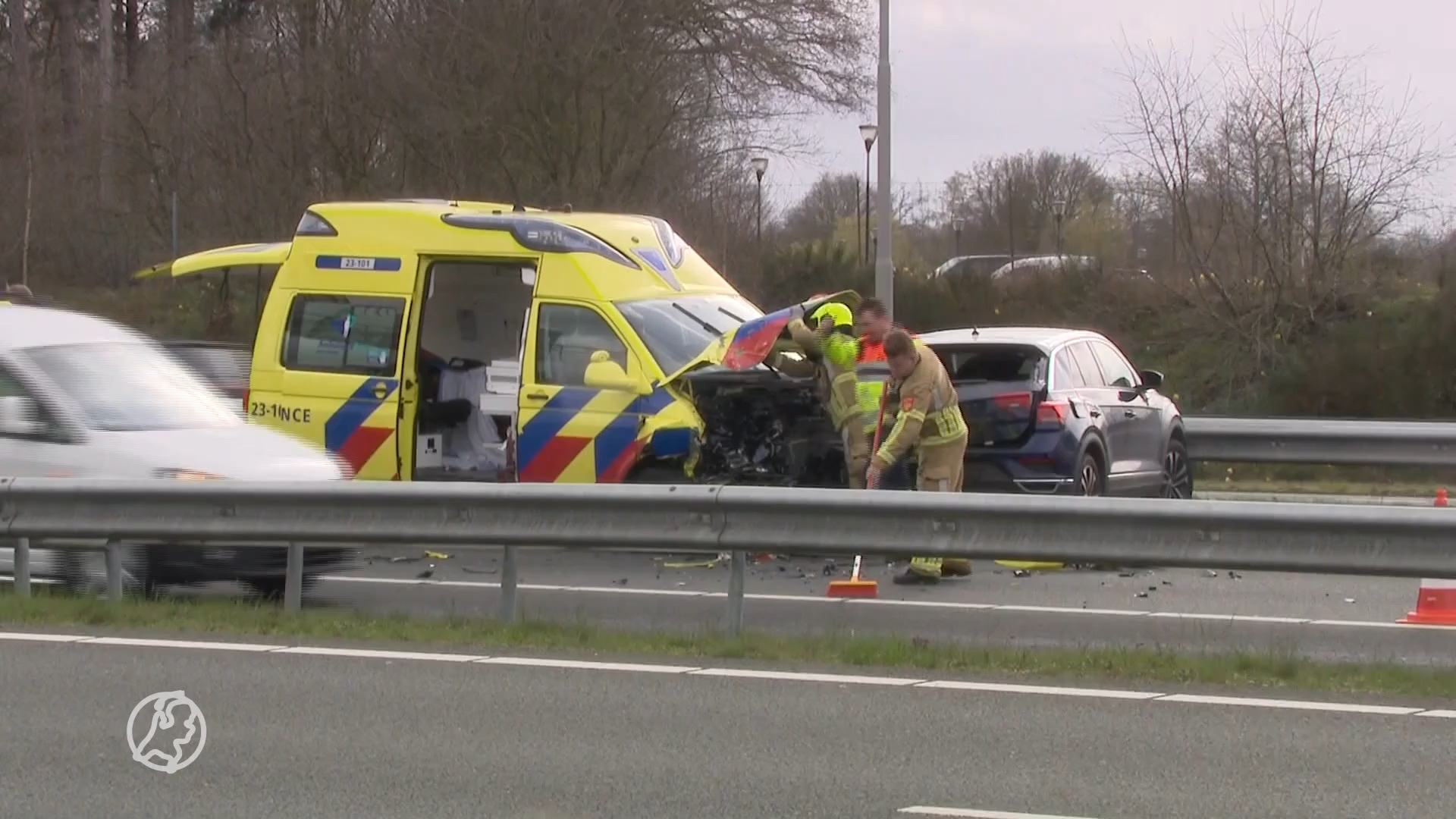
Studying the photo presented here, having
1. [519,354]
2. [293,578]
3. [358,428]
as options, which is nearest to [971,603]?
[293,578]

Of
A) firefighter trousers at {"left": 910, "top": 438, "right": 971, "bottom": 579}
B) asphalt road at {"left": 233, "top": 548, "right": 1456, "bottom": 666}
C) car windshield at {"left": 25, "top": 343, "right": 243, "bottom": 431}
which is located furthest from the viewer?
firefighter trousers at {"left": 910, "top": 438, "right": 971, "bottom": 579}

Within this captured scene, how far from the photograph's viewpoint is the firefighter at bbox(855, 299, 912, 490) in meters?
11.6

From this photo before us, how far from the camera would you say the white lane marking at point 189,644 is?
8.95 meters

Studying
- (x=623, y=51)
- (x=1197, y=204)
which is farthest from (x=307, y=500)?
(x=1197, y=204)

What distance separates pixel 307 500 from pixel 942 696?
3890 mm

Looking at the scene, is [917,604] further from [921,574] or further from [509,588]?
[509,588]

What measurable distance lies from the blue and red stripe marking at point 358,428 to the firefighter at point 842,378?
3.09 meters

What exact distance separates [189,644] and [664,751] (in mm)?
3239

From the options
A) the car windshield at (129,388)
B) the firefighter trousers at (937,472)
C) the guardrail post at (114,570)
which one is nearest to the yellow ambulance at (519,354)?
the firefighter trousers at (937,472)

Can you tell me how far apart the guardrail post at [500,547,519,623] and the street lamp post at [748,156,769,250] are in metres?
19.6

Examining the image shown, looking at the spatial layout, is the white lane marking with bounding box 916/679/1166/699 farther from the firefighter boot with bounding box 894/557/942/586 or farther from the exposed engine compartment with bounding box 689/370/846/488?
the exposed engine compartment with bounding box 689/370/846/488

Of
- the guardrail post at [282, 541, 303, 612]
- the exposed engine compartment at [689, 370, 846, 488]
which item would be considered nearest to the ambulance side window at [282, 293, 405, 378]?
the exposed engine compartment at [689, 370, 846, 488]

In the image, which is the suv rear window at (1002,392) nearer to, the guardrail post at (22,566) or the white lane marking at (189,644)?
the white lane marking at (189,644)

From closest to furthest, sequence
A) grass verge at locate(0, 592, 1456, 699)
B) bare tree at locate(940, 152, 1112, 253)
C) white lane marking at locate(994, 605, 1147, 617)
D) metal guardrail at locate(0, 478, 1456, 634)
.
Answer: grass verge at locate(0, 592, 1456, 699) < metal guardrail at locate(0, 478, 1456, 634) < white lane marking at locate(994, 605, 1147, 617) < bare tree at locate(940, 152, 1112, 253)
